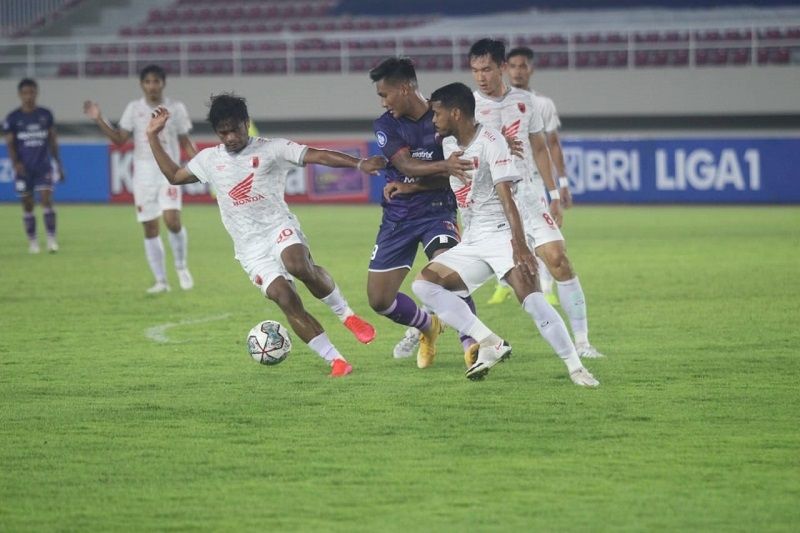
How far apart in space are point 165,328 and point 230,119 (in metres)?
3.33

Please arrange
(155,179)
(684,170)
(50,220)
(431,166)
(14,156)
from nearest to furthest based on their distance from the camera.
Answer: (431,166) → (155,179) → (14,156) → (50,220) → (684,170)

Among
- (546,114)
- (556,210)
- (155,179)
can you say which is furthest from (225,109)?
(155,179)

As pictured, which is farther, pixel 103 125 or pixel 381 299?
pixel 103 125

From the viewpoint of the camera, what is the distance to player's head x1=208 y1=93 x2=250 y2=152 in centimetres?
834

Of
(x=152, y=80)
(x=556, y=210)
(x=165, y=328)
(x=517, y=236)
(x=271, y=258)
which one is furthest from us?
(x=152, y=80)

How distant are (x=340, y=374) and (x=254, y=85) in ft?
83.8

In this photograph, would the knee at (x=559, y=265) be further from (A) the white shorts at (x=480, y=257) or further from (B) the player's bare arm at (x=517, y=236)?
(B) the player's bare arm at (x=517, y=236)

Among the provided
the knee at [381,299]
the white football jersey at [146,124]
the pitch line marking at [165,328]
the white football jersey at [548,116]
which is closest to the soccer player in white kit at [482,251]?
the knee at [381,299]

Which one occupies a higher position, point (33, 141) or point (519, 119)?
point (519, 119)

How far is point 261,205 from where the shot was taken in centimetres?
877

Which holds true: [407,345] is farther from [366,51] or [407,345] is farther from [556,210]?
[366,51]

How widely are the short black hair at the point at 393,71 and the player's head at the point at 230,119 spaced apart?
0.87 meters

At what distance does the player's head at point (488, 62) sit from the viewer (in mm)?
8805

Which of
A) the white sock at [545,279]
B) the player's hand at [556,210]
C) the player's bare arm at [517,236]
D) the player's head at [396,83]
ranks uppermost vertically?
the player's head at [396,83]
